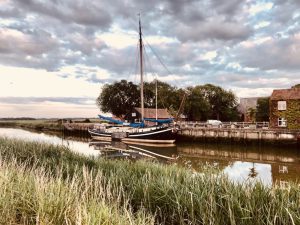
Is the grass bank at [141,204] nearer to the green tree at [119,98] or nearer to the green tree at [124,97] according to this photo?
the green tree at [124,97]

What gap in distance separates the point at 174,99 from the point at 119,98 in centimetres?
1525

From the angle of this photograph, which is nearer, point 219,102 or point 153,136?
point 153,136

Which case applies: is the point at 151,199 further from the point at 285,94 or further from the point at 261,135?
the point at 285,94

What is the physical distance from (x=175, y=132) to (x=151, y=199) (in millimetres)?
34117

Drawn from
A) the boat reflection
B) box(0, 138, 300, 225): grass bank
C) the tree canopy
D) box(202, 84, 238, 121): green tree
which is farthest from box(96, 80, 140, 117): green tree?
box(0, 138, 300, 225): grass bank

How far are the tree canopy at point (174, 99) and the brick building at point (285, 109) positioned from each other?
106 ft

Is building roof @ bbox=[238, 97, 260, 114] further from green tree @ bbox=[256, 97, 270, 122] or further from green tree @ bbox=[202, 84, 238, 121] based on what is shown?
green tree @ bbox=[256, 97, 270, 122]

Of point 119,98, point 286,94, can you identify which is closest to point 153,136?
point 286,94

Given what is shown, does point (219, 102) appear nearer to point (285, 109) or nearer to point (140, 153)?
point (285, 109)

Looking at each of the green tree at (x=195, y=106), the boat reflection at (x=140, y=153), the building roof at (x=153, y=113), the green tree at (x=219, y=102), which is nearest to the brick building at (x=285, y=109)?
the boat reflection at (x=140, y=153)

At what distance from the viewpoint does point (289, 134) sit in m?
32.5

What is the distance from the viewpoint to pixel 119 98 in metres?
77.6

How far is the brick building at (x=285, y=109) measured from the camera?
1464 inches

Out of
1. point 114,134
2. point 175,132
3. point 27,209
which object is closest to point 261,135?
point 175,132
